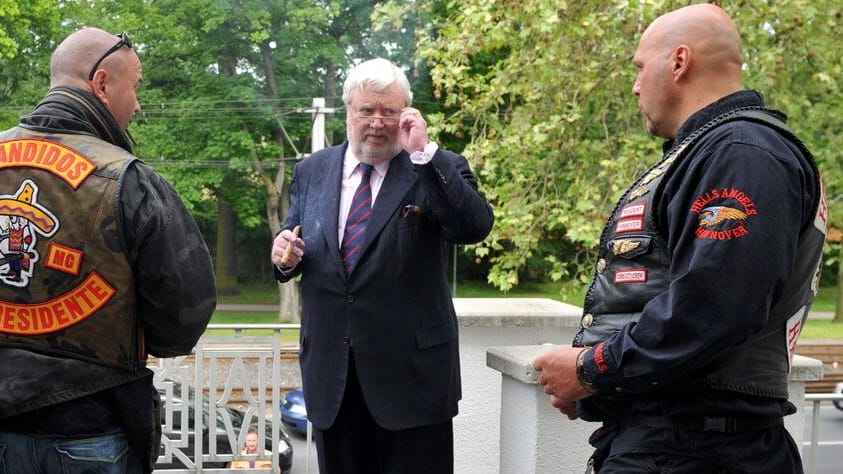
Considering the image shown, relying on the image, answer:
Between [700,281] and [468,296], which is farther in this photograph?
[468,296]

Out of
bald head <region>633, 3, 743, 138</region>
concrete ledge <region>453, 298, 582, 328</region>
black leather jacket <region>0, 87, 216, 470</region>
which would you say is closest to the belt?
bald head <region>633, 3, 743, 138</region>

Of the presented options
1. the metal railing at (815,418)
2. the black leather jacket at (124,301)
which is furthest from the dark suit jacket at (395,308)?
the metal railing at (815,418)

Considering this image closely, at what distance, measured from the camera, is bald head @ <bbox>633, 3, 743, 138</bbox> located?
199 cm

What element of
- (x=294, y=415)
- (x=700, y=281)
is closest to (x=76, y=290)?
(x=700, y=281)

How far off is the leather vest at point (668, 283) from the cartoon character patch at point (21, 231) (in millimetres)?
1351

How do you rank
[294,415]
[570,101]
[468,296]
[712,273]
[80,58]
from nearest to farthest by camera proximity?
[712,273] < [80,58] < [570,101] < [294,415] < [468,296]

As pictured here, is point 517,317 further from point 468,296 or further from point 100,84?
point 468,296

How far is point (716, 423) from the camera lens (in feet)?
6.03

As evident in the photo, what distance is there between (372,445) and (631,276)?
1.26 meters

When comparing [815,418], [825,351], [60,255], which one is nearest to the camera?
[60,255]

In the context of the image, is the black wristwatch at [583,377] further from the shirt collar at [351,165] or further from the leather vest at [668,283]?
the shirt collar at [351,165]

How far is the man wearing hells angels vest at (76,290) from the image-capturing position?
2219 millimetres

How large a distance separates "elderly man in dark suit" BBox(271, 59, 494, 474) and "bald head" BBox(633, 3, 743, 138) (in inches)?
31.5

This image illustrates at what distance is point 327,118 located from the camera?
19359 mm
